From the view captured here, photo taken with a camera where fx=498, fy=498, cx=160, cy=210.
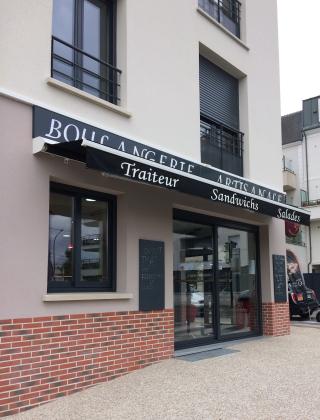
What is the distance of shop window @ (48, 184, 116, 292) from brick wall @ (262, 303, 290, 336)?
16.0 ft

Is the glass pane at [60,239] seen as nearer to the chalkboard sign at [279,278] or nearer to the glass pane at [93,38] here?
the glass pane at [93,38]

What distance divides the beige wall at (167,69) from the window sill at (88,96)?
7 centimetres

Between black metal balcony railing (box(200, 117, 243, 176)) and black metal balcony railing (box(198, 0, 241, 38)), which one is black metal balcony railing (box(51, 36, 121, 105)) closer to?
black metal balcony railing (box(200, 117, 243, 176))

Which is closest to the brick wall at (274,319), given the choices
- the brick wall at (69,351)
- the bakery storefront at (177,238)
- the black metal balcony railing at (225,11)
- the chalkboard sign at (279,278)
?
the bakery storefront at (177,238)

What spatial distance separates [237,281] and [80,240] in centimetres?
464

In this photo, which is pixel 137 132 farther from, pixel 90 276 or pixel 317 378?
pixel 317 378

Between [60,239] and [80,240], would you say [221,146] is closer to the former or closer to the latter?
[80,240]

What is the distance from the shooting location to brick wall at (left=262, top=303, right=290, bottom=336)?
35.2 feet

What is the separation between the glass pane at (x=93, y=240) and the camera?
6.89 meters

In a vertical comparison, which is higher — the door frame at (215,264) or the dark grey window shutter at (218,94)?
the dark grey window shutter at (218,94)

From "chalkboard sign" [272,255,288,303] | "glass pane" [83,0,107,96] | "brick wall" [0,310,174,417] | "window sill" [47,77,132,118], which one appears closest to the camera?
"brick wall" [0,310,174,417]

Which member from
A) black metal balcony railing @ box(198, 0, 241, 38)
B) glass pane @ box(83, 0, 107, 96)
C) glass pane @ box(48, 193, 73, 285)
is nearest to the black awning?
glass pane @ box(48, 193, 73, 285)

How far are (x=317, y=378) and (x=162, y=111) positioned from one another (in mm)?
4660

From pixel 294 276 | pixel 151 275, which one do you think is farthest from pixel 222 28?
pixel 294 276
